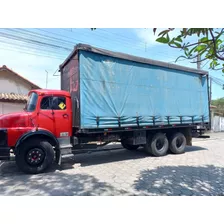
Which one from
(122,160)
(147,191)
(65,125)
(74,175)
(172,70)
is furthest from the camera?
(172,70)

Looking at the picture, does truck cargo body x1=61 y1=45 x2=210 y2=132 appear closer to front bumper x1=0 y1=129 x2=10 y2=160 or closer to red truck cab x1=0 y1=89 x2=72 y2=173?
red truck cab x1=0 y1=89 x2=72 y2=173

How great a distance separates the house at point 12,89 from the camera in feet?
37.4

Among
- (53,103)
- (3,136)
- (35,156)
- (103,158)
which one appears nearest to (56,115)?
(53,103)

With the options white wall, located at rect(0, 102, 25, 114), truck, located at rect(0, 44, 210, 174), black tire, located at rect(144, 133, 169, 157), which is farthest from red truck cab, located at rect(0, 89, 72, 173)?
white wall, located at rect(0, 102, 25, 114)

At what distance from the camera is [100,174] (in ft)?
17.9

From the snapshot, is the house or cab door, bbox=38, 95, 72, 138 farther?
the house

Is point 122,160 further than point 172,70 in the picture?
No

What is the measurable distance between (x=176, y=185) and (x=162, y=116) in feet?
11.3

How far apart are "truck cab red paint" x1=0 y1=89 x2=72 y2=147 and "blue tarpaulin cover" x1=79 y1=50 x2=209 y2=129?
0.62 meters

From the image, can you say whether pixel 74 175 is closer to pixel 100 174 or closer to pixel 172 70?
pixel 100 174

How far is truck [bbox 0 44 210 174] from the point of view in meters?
5.53

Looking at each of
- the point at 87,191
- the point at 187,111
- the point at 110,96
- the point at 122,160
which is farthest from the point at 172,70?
the point at 87,191

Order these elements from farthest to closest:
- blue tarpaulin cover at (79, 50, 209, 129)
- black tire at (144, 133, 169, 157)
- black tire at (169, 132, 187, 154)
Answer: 1. black tire at (169, 132, 187, 154)
2. black tire at (144, 133, 169, 157)
3. blue tarpaulin cover at (79, 50, 209, 129)

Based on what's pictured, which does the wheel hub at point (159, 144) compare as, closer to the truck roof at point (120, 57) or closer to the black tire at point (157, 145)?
the black tire at point (157, 145)
